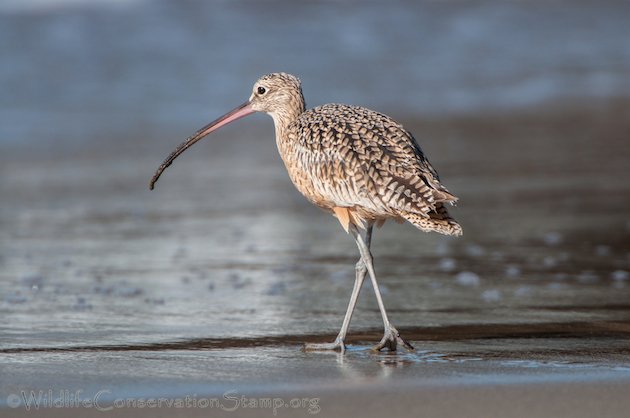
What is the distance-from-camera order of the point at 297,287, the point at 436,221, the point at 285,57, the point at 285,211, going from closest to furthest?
the point at 436,221, the point at 297,287, the point at 285,211, the point at 285,57

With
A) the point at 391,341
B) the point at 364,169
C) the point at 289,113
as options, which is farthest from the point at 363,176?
the point at 289,113

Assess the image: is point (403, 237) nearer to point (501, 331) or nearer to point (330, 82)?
point (501, 331)

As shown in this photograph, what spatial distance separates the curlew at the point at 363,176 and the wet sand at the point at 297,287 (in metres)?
0.49

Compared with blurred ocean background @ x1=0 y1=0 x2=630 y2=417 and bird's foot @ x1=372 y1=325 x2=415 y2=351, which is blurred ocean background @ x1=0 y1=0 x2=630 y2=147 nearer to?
blurred ocean background @ x1=0 y1=0 x2=630 y2=417

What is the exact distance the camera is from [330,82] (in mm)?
17406

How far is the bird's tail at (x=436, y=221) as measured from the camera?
5457 mm

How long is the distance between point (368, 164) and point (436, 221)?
514mm

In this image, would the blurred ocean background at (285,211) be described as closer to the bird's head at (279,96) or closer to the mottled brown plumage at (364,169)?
the mottled brown plumage at (364,169)

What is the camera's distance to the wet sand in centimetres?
482

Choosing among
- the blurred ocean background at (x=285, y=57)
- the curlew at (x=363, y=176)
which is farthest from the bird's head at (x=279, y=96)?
the blurred ocean background at (x=285, y=57)

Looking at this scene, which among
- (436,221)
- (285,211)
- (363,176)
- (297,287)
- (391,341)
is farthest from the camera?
(285,211)

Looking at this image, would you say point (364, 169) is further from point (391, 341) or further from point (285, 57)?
point (285, 57)

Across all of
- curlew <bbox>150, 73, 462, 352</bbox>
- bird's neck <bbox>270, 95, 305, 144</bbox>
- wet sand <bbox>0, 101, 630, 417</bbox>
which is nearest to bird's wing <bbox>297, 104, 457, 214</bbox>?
curlew <bbox>150, 73, 462, 352</bbox>

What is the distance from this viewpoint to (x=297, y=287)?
7.15 meters
